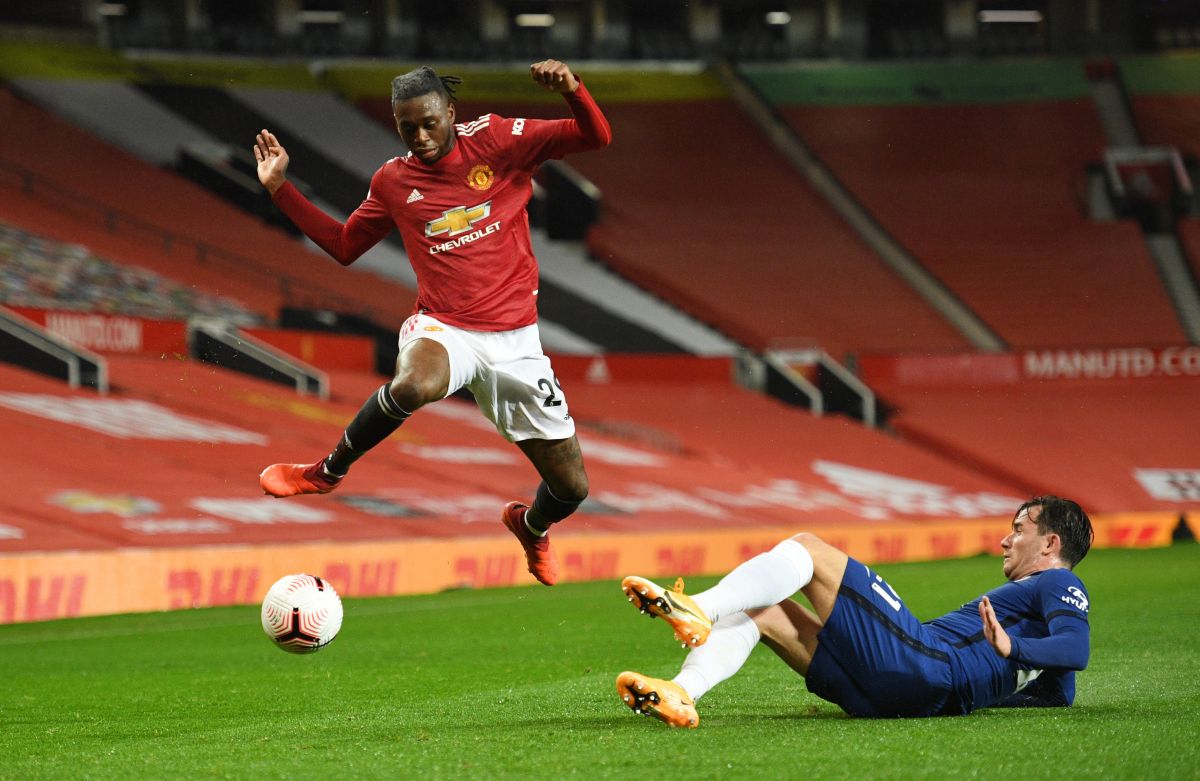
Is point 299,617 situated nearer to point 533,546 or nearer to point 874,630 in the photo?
point 533,546

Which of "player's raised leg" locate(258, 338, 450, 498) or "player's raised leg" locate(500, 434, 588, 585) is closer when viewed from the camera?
Result: "player's raised leg" locate(258, 338, 450, 498)

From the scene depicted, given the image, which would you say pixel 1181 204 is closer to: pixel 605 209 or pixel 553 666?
pixel 605 209

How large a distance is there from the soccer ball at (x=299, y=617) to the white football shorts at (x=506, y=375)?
107 cm

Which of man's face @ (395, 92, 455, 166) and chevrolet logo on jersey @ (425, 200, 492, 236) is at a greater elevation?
man's face @ (395, 92, 455, 166)

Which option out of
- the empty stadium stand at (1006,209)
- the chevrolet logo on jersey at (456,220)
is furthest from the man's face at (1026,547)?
the empty stadium stand at (1006,209)

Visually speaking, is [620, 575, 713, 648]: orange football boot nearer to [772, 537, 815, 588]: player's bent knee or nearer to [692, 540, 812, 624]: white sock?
[692, 540, 812, 624]: white sock

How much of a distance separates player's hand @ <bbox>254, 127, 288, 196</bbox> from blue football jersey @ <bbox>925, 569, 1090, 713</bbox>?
11.7ft

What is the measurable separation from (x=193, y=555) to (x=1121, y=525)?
43.6ft

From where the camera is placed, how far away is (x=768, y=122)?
31844 mm

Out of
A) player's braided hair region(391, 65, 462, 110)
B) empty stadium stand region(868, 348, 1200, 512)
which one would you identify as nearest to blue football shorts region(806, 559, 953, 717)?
player's braided hair region(391, 65, 462, 110)

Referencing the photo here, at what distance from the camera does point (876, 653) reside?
5105 millimetres

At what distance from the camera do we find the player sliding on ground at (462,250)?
663cm

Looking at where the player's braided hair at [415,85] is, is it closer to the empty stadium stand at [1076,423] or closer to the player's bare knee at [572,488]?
the player's bare knee at [572,488]

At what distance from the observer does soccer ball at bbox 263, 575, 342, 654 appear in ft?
19.9
